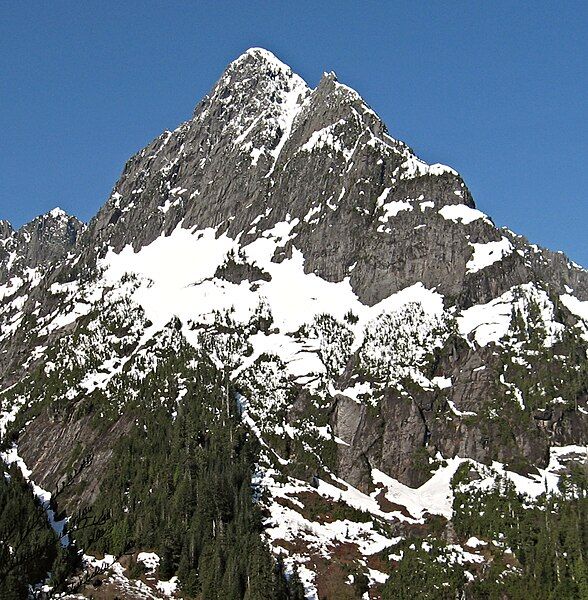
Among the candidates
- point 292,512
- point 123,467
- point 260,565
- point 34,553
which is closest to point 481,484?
point 292,512

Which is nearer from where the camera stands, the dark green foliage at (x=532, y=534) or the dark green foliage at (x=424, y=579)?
the dark green foliage at (x=424, y=579)

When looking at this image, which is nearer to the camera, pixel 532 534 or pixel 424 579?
pixel 424 579

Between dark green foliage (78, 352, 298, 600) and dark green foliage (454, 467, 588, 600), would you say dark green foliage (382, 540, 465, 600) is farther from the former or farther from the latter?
dark green foliage (78, 352, 298, 600)

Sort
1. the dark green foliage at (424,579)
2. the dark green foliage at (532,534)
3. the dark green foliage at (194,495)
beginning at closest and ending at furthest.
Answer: the dark green foliage at (424,579) → the dark green foliage at (532,534) → the dark green foliage at (194,495)

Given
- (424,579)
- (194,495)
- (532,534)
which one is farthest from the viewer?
(194,495)

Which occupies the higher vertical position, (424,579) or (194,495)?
(194,495)

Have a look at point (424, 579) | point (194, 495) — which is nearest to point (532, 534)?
point (424, 579)

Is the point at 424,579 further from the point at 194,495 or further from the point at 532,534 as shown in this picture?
the point at 194,495

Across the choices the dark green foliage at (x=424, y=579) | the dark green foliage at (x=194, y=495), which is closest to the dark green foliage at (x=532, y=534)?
the dark green foliage at (x=424, y=579)

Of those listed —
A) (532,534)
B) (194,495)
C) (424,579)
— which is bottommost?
(424,579)

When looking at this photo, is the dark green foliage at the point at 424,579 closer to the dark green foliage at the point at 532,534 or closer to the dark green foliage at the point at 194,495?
the dark green foliage at the point at 532,534

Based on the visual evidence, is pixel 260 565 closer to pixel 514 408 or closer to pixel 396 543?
pixel 396 543

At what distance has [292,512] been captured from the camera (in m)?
151

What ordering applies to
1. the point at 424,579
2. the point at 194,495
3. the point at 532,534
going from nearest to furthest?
the point at 424,579
the point at 532,534
the point at 194,495
